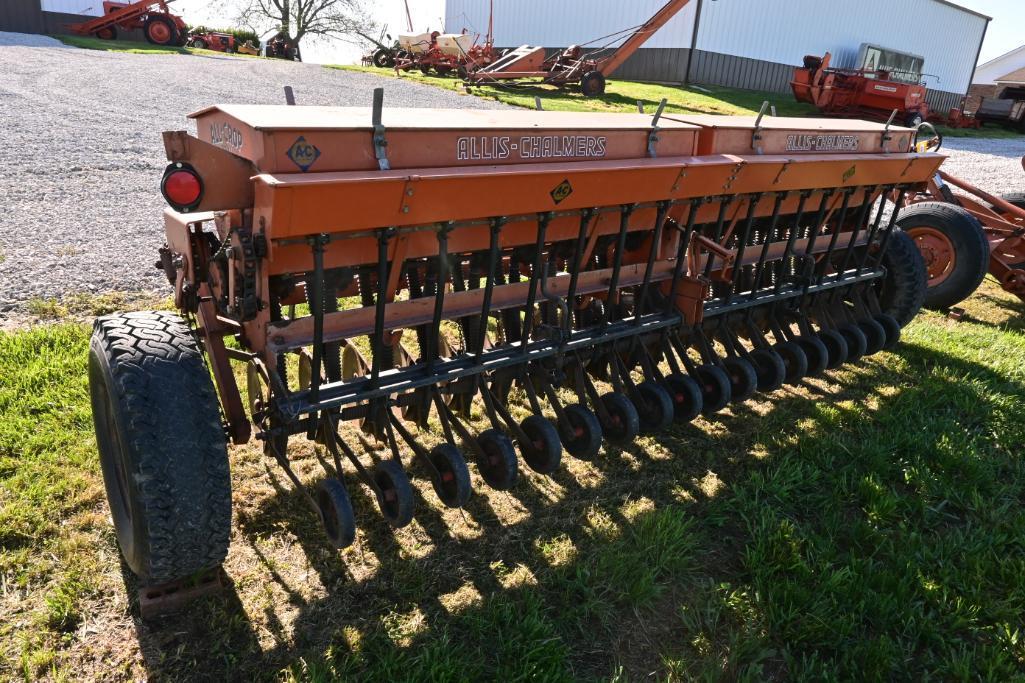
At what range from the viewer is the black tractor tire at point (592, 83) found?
1698 cm

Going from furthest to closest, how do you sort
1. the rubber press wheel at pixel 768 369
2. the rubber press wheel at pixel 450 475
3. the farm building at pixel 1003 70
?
the farm building at pixel 1003 70, the rubber press wheel at pixel 768 369, the rubber press wheel at pixel 450 475

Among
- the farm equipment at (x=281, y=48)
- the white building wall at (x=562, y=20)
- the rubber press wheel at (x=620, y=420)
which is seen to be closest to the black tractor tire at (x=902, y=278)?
the rubber press wheel at (x=620, y=420)

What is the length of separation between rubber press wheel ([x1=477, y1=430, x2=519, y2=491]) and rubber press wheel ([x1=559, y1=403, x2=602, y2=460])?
38 cm

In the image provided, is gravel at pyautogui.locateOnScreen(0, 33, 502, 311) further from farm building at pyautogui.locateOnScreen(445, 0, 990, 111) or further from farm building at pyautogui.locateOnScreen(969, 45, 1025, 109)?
farm building at pyautogui.locateOnScreen(969, 45, 1025, 109)

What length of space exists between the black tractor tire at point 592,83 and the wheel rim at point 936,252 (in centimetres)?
1228

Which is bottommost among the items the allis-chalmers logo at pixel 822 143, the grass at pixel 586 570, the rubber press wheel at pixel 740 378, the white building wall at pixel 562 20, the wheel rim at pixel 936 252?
the grass at pixel 586 570

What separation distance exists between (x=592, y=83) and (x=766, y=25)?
8678mm

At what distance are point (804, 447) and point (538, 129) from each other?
231 cm

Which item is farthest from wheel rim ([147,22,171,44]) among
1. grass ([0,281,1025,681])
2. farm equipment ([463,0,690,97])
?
grass ([0,281,1025,681])

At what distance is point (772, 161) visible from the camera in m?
3.38

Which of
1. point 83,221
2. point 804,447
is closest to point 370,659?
point 804,447

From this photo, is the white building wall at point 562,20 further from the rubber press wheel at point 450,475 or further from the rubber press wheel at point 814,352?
the rubber press wheel at point 450,475

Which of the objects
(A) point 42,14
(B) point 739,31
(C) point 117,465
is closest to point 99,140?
(C) point 117,465

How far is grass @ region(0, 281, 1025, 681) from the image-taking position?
2400 mm
